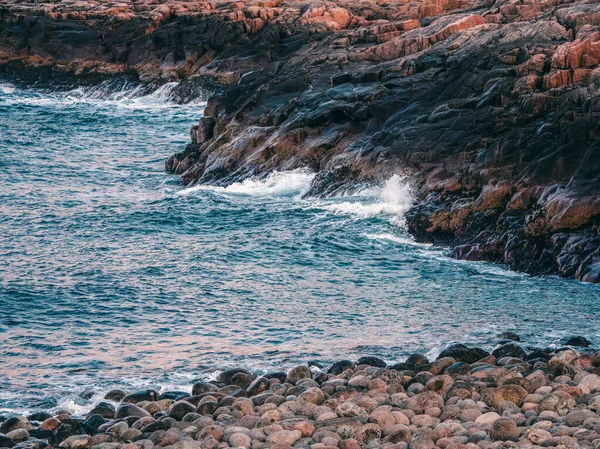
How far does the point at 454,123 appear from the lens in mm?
35125

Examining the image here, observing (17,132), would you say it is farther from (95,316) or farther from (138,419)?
(138,419)

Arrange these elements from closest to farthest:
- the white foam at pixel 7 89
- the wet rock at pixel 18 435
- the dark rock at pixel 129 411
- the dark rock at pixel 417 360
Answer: the wet rock at pixel 18 435
the dark rock at pixel 129 411
the dark rock at pixel 417 360
the white foam at pixel 7 89

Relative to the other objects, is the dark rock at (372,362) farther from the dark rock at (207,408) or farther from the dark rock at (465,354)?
the dark rock at (207,408)

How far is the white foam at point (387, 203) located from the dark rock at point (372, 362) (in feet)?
38.5

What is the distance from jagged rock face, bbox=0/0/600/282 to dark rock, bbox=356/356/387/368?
7790 millimetres

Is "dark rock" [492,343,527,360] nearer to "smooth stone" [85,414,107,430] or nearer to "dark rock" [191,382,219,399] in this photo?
"dark rock" [191,382,219,399]

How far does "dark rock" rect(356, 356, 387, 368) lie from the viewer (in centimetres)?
2228

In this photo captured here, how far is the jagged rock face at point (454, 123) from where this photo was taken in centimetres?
2992

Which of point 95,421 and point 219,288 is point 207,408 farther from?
point 219,288

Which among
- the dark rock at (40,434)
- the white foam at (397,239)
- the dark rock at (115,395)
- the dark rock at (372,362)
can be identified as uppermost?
the white foam at (397,239)

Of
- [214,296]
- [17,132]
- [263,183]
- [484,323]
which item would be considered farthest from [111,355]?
[17,132]

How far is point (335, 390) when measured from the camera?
63.7 feet

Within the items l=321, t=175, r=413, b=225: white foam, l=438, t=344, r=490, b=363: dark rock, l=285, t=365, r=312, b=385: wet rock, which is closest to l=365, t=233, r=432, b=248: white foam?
l=321, t=175, r=413, b=225: white foam

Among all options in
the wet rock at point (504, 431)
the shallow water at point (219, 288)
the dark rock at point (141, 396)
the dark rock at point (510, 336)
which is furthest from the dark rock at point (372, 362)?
the wet rock at point (504, 431)
